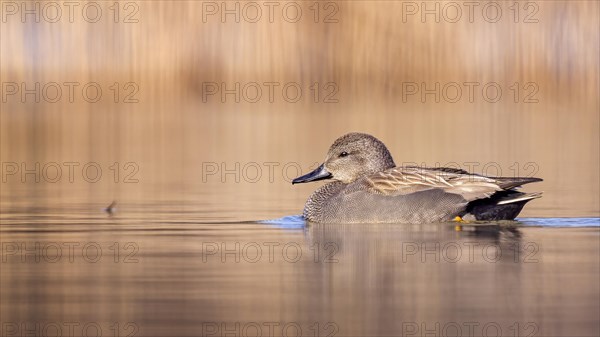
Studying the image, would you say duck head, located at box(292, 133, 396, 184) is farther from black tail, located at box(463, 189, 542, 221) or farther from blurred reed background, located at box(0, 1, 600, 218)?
blurred reed background, located at box(0, 1, 600, 218)

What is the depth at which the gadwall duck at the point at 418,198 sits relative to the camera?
893 centimetres

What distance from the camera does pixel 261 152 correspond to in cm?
1462

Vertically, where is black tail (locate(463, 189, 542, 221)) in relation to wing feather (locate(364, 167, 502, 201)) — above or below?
below

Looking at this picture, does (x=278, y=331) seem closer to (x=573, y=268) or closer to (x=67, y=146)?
(x=573, y=268)

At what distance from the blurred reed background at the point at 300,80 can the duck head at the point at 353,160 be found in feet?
10.6

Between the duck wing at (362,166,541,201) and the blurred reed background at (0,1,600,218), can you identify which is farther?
the blurred reed background at (0,1,600,218)

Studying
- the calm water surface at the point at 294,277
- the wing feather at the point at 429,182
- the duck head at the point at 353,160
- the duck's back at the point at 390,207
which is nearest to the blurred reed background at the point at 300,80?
the duck head at the point at 353,160

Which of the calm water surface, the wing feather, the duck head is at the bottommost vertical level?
the calm water surface

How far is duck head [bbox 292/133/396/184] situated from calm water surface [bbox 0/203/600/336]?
840 millimetres

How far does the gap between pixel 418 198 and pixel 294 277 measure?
2.77m

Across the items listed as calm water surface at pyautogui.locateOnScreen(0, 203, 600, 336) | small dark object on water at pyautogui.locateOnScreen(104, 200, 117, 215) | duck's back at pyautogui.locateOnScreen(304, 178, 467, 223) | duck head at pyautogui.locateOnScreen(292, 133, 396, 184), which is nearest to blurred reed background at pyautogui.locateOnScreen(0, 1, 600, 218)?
small dark object on water at pyautogui.locateOnScreen(104, 200, 117, 215)

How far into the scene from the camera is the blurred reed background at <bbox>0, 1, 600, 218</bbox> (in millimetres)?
15047

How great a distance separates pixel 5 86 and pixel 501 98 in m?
7.07

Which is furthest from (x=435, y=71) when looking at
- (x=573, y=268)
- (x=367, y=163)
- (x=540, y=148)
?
(x=573, y=268)
